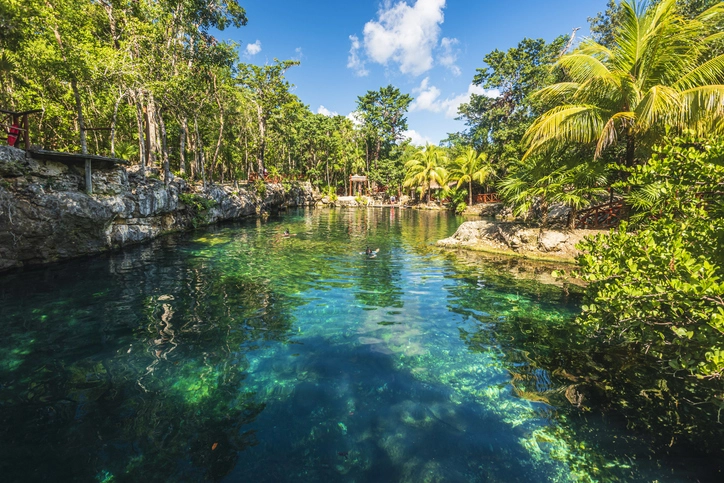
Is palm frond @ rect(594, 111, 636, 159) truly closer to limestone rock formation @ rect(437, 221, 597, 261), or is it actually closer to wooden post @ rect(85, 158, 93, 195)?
limestone rock formation @ rect(437, 221, 597, 261)

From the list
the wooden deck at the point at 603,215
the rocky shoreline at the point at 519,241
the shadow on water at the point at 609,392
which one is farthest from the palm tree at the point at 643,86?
the shadow on water at the point at 609,392

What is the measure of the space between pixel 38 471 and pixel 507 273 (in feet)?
43.9

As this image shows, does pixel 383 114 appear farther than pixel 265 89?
Yes

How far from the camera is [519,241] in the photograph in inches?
619

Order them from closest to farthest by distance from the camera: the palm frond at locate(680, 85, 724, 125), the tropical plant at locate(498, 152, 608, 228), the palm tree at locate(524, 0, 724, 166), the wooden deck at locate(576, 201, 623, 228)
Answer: the palm frond at locate(680, 85, 724, 125) → the palm tree at locate(524, 0, 724, 166) → the tropical plant at locate(498, 152, 608, 228) → the wooden deck at locate(576, 201, 623, 228)

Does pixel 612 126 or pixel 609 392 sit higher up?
pixel 612 126

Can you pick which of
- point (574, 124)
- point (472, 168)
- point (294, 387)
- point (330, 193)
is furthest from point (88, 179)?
point (330, 193)

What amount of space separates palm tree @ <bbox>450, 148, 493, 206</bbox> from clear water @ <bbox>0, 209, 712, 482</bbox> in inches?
1242

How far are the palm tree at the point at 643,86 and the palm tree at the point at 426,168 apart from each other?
3501 cm

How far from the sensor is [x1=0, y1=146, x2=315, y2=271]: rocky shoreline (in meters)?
11.6

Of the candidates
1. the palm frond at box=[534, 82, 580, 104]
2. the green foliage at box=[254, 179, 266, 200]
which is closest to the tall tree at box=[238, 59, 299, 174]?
the green foliage at box=[254, 179, 266, 200]

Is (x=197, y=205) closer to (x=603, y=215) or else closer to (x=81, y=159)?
(x=81, y=159)

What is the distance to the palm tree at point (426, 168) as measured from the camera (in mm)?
48031

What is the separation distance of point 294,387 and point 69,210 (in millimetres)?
14122
